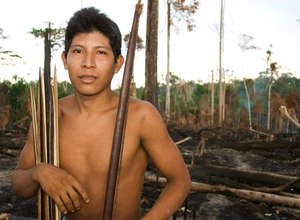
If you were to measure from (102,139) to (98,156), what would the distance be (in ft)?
0.27

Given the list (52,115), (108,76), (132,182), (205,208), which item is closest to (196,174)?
(205,208)

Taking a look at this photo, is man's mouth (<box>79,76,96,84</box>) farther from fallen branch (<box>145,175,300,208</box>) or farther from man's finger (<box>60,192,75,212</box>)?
fallen branch (<box>145,175,300,208</box>)

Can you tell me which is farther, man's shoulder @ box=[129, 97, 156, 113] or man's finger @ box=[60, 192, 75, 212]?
man's shoulder @ box=[129, 97, 156, 113]

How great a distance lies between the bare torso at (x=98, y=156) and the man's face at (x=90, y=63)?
0.28 metres

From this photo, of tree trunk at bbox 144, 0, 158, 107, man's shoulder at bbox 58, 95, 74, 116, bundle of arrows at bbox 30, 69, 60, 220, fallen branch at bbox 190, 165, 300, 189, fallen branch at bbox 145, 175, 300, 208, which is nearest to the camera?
bundle of arrows at bbox 30, 69, 60, 220

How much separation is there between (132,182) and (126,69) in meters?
1.08

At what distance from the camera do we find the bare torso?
4.04ft

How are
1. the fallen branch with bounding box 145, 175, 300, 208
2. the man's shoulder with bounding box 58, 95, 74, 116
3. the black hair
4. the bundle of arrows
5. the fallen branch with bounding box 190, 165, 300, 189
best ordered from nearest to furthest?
the bundle of arrows, the black hair, the man's shoulder with bounding box 58, 95, 74, 116, the fallen branch with bounding box 145, 175, 300, 208, the fallen branch with bounding box 190, 165, 300, 189

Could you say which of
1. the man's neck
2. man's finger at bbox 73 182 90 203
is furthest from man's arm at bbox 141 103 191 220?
man's finger at bbox 73 182 90 203

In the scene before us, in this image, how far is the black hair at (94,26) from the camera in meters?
1.07

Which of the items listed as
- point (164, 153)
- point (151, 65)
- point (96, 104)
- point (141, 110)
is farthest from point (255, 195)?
point (151, 65)

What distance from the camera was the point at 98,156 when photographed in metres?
1.24

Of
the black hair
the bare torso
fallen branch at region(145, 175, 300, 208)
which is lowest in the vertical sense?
fallen branch at region(145, 175, 300, 208)

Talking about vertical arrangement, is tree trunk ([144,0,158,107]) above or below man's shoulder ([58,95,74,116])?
above
